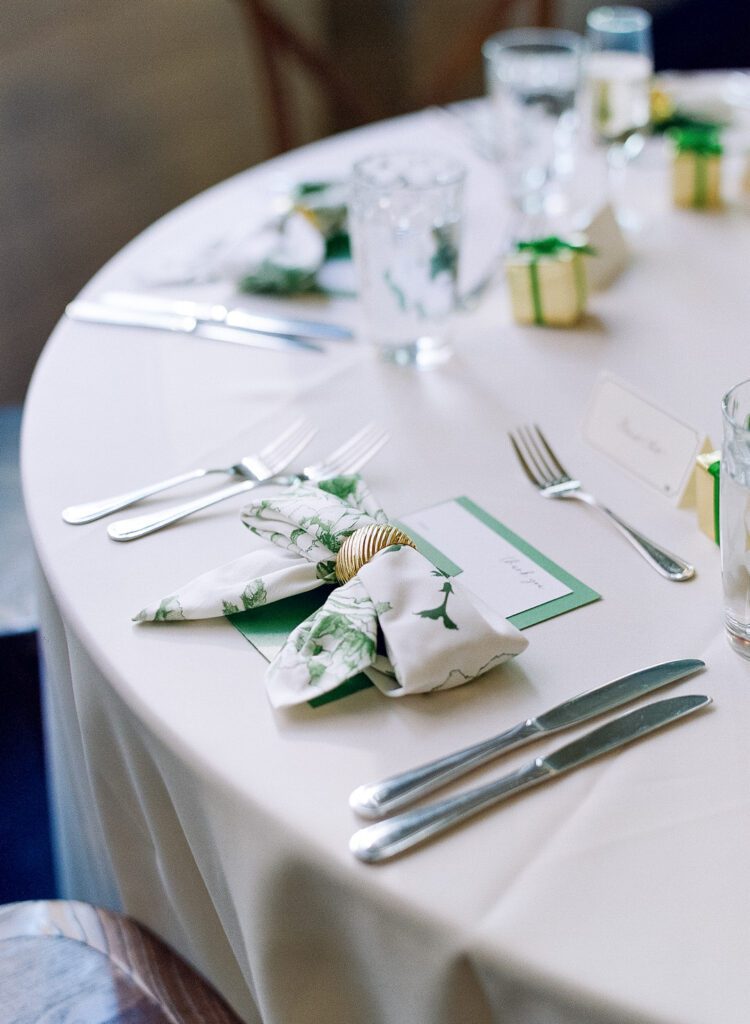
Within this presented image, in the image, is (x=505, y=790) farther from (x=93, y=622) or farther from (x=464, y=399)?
(x=464, y=399)

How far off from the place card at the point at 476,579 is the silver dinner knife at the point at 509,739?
0.27ft

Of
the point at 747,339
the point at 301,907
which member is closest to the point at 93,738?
the point at 301,907

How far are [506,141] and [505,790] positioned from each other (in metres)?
1.10

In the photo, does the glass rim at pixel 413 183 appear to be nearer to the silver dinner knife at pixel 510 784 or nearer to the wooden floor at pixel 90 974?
the silver dinner knife at pixel 510 784

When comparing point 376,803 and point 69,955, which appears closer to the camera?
point 376,803

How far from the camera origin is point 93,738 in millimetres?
787

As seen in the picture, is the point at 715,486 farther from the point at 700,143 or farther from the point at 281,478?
the point at 700,143

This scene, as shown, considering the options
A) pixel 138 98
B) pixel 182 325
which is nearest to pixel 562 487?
pixel 182 325

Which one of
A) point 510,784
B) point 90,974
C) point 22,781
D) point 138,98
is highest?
point 138,98

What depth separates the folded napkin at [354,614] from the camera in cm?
65

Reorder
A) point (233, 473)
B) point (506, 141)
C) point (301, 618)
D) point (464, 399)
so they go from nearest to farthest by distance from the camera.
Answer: point (301, 618) < point (233, 473) < point (464, 399) < point (506, 141)

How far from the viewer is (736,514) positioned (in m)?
0.66

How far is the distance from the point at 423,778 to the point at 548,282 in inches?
28.0

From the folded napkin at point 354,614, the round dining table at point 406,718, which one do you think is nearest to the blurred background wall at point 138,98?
the round dining table at point 406,718
